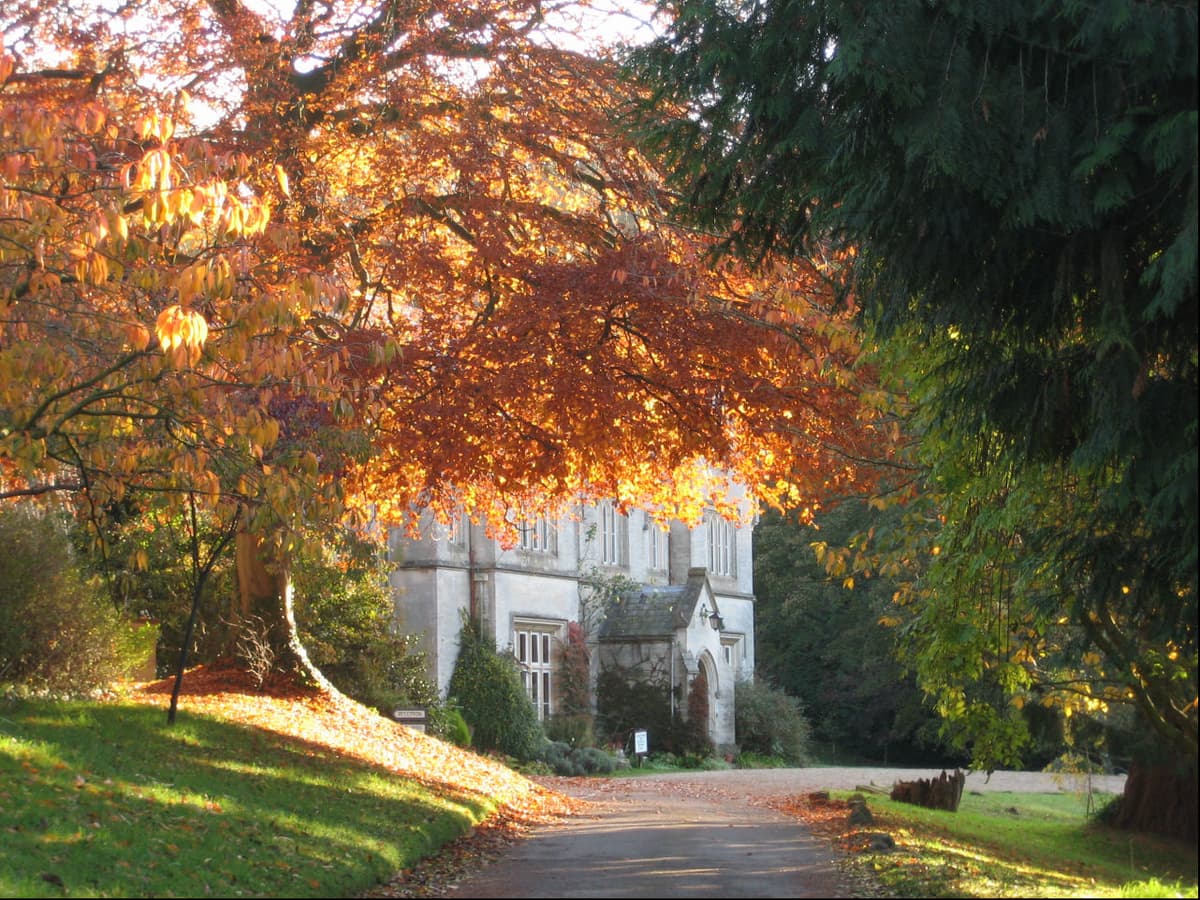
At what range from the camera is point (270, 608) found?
21172mm

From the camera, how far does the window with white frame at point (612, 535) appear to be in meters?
37.2

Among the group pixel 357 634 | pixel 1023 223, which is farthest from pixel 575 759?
pixel 1023 223

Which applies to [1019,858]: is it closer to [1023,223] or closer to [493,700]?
[1023,223]

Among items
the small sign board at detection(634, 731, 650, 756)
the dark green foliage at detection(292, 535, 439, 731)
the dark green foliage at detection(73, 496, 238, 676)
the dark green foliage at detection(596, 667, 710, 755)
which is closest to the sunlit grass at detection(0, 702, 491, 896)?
the dark green foliage at detection(73, 496, 238, 676)

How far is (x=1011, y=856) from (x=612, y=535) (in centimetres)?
2390

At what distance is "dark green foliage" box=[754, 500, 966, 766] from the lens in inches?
1690

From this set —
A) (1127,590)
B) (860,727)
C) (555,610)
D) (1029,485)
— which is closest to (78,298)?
(1029,485)

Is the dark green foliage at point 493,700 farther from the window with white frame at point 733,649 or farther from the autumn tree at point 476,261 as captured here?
the window with white frame at point 733,649

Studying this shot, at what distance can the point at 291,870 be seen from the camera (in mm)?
10094

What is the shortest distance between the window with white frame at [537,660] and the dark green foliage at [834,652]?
12.0m

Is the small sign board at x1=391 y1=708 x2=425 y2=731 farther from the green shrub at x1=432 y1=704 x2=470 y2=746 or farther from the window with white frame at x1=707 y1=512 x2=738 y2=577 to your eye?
the window with white frame at x1=707 y1=512 x2=738 y2=577

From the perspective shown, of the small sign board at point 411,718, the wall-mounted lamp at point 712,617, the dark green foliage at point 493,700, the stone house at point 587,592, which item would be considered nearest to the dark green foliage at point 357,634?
the stone house at point 587,592

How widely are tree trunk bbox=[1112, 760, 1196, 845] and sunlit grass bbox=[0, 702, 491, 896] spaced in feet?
19.3

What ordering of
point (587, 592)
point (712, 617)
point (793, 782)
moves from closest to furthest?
point (793, 782) < point (587, 592) < point (712, 617)
